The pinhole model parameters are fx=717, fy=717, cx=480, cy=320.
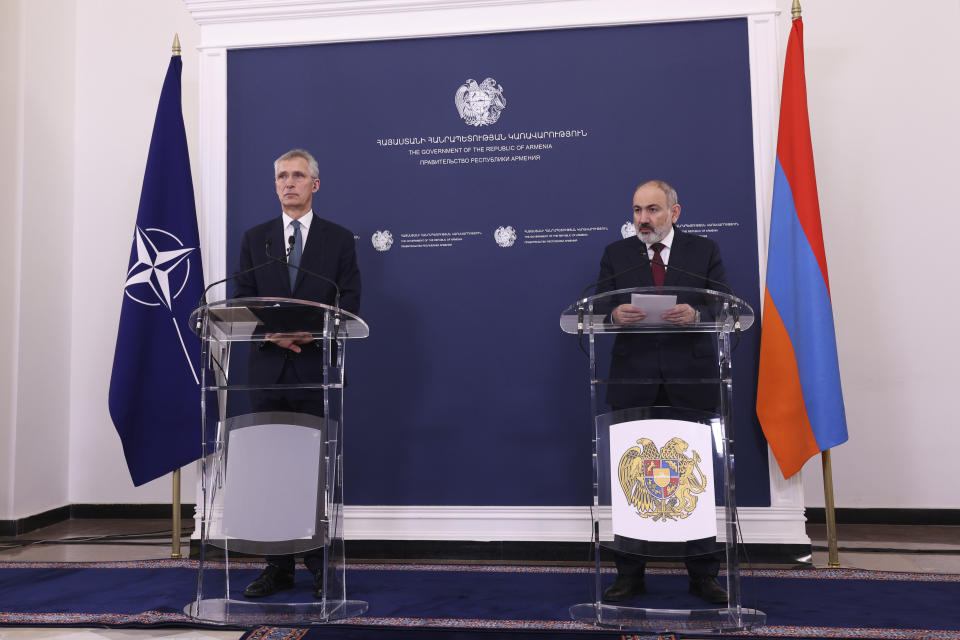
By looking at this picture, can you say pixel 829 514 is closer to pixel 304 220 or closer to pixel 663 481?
pixel 663 481

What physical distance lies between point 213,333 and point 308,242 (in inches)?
26.1

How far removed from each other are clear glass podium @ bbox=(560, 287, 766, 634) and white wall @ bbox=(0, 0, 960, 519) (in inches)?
85.7

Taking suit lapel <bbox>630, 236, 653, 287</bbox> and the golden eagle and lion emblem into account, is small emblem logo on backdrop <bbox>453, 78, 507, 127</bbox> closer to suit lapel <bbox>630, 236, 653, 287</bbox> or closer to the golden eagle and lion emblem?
suit lapel <bbox>630, 236, 653, 287</bbox>

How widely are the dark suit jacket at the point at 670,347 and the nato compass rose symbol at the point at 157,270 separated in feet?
6.83

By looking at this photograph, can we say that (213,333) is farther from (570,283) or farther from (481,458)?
(570,283)

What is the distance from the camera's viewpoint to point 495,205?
359cm

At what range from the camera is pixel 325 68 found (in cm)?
373

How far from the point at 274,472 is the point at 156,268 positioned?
1664 millimetres

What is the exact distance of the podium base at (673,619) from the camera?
7.22 ft

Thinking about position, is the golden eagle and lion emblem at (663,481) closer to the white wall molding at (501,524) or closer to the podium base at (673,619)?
the podium base at (673,619)

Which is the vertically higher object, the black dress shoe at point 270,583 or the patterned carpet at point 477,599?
the black dress shoe at point 270,583

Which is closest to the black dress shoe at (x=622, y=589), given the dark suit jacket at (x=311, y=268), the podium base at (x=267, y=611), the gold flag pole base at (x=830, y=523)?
the podium base at (x=267, y=611)

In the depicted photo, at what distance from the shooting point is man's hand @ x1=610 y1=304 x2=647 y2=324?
2.28 meters

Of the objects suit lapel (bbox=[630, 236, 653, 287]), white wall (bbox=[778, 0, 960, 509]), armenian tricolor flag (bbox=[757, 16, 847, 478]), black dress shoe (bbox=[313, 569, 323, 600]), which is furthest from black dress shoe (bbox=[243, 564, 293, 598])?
white wall (bbox=[778, 0, 960, 509])
